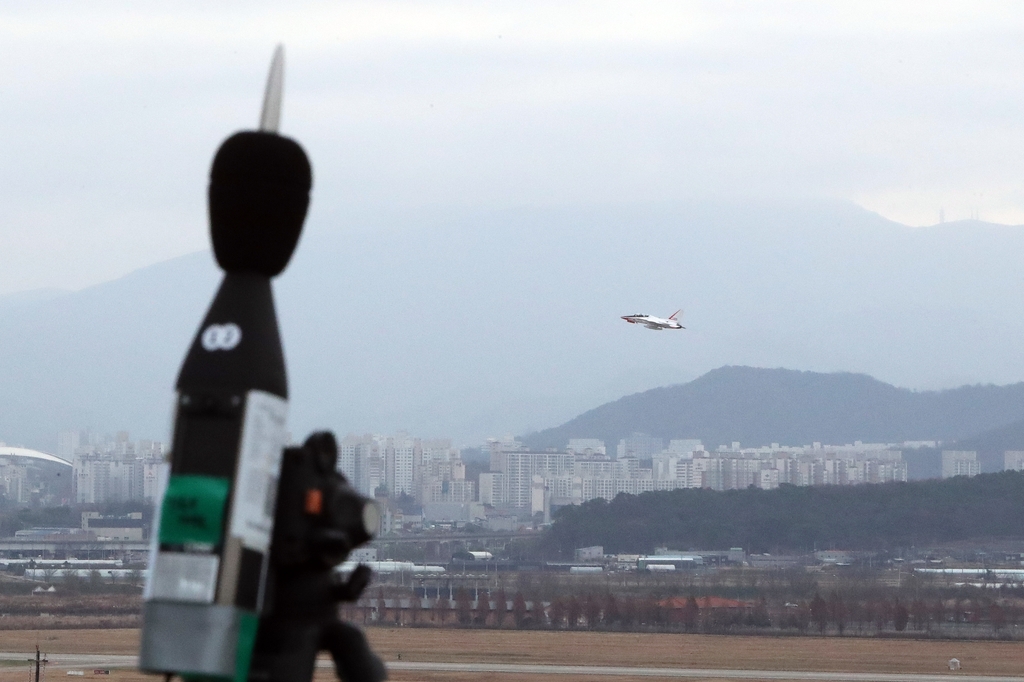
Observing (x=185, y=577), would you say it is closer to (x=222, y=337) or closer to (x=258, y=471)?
(x=258, y=471)

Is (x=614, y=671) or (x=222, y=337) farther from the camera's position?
(x=614, y=671)

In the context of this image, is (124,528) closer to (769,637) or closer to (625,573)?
(625,573)

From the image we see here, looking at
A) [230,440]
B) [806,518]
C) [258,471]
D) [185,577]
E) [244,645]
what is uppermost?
[806,518]

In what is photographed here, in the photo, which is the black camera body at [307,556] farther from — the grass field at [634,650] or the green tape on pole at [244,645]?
the grass field at [634,650]

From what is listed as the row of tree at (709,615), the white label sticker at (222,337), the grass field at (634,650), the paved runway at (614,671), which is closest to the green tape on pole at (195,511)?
the white label sticker at (222,337)

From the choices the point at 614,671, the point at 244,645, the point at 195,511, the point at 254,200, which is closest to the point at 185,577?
the point at 195,511

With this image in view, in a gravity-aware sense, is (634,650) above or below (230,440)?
below

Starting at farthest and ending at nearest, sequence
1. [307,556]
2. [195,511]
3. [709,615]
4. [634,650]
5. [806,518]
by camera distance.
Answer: [806,518], [709,615], [634,650], [307,556], [195,511]

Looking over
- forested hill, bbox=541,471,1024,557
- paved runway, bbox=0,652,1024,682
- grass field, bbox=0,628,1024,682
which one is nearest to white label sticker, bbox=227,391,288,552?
grass field, bbox=0,628,1024,682
